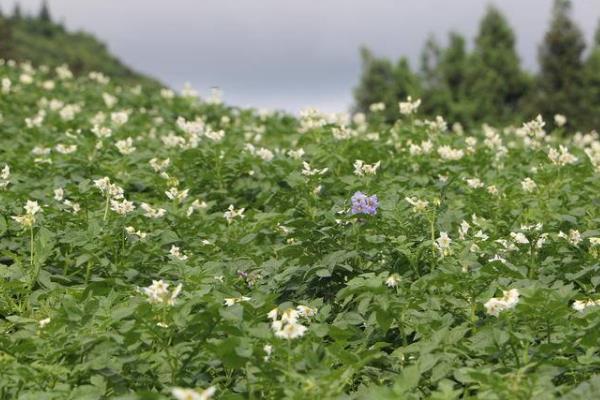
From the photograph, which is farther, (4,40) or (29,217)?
(4,40)

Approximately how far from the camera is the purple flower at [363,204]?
176 inches

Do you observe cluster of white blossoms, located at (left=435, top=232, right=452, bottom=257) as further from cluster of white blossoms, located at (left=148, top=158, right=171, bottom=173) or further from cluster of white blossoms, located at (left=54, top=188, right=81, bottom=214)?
cluster of white blossoms, located at (left=148, top=158, right=171, bottom=173)

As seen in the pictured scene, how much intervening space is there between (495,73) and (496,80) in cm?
30

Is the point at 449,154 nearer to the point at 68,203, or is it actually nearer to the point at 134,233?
the point at 134,233

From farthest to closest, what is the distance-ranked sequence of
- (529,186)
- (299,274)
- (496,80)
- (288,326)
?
(496,80) → (529,186) → (299,274) → (288,326)

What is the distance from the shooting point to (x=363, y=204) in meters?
→ 4.50

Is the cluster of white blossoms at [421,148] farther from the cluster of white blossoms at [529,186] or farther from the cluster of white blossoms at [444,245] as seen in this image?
the cluster of white blossoms at [444,245]

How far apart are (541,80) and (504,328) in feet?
98.8

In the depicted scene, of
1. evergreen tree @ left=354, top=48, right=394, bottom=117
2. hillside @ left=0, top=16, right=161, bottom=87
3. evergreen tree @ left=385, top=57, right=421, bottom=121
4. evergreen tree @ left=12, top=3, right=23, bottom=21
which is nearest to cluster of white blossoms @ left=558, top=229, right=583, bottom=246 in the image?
evergreen tree @ left=385, top=57, right=421, bottom=121

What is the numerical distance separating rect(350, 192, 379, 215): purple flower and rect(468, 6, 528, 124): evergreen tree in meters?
28.2

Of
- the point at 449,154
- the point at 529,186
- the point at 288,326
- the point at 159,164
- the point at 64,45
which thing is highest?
the point at 64,45

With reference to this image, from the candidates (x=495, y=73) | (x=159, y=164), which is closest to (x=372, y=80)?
(x=495, y=73)

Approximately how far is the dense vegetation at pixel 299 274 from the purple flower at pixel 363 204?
11 millimetres

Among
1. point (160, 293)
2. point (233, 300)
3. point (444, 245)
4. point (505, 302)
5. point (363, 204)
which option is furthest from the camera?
point (363, 204)
